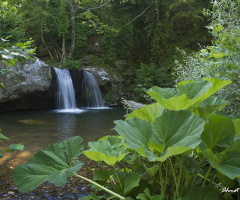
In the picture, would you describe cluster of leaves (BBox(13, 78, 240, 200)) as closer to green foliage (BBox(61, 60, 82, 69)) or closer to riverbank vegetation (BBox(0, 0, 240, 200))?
riverbank vegetation (BBox(0, 0, 240, 200))

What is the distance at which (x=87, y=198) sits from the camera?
4.96 feet

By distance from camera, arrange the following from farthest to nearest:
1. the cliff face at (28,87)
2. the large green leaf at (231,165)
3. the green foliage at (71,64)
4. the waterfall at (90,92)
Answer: the green foliage at (71,64), the waterfall at (90,92), the cliff face at (28,87), the large green leaf at (231,165)

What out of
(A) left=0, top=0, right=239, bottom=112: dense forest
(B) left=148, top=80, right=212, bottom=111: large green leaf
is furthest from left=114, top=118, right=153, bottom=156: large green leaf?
(A) left=0, top=0, right=239, bottom=112: dense forest

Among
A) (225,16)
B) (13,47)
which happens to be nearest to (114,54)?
(225,16)

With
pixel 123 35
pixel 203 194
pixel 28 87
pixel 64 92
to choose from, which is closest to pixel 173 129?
pixel 203 194

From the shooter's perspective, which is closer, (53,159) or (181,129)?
(181,129)

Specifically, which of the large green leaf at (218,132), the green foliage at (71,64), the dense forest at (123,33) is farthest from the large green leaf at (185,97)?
the green foliage at (71,64)

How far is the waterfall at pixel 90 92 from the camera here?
12.2 meters

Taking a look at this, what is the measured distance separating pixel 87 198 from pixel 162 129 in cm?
87

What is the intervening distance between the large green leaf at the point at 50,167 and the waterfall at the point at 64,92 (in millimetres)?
10208

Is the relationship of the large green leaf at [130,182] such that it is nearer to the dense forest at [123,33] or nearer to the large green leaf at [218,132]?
the large green leaf at [218,132]

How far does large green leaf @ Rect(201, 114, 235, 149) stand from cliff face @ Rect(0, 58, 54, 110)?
8.91 m

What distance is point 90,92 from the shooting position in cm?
1230

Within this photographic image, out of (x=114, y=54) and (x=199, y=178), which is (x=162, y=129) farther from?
(x=114, y=54)
